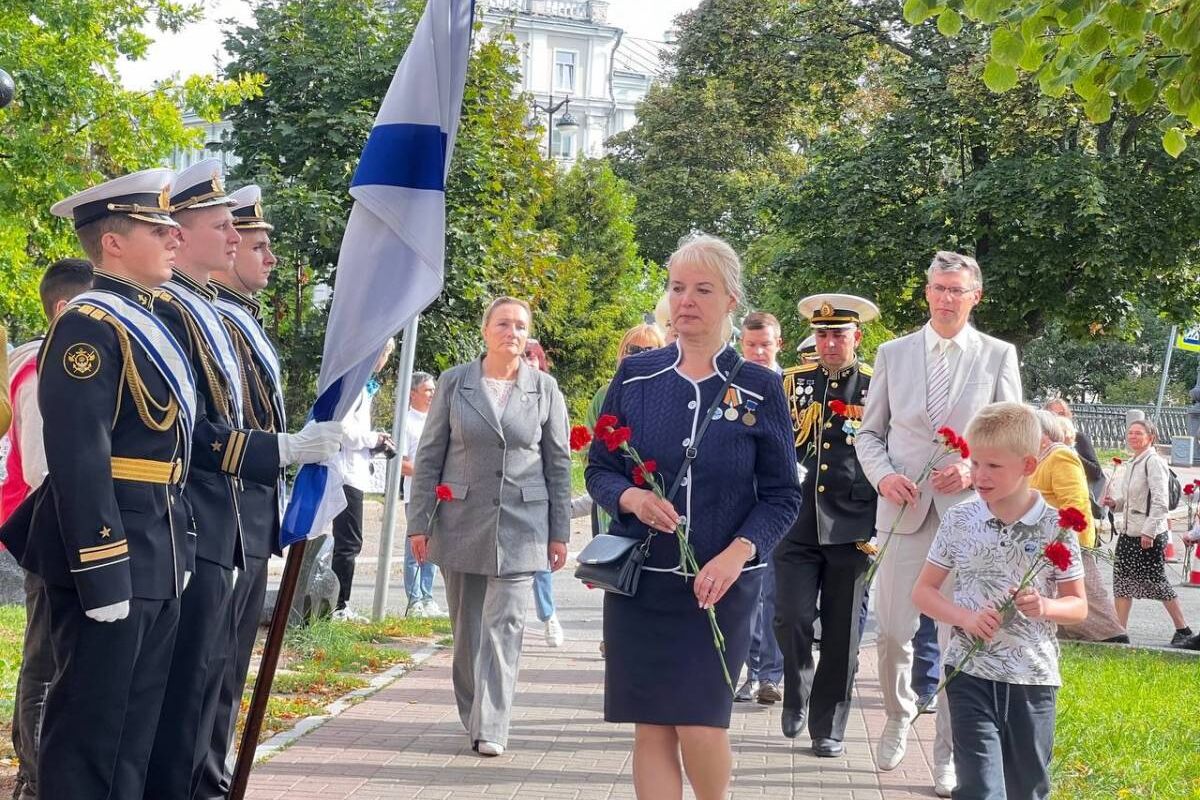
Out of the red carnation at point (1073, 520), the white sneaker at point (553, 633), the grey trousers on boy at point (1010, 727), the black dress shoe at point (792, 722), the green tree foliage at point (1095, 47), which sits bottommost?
the black dress shoe at point (792, 722)

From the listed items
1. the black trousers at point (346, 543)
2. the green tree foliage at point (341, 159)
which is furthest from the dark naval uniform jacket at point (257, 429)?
the green tree foliage at point (341, 159)

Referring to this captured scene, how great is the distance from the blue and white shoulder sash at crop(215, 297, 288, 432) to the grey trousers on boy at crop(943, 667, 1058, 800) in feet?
8.45

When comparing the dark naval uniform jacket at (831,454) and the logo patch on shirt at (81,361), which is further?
the dark naval uniform jacket at (831,454)

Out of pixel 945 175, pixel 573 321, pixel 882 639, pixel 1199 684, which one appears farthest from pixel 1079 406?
pixel 882 639

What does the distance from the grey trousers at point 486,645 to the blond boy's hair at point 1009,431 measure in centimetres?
312

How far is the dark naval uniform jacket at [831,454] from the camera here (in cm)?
788

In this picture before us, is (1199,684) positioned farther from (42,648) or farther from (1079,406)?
(1079,406)

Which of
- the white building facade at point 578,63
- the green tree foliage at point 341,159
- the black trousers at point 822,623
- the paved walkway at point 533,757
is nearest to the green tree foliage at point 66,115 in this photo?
the green tree foliage at point 341,159

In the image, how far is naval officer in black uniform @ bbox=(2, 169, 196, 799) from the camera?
439cm

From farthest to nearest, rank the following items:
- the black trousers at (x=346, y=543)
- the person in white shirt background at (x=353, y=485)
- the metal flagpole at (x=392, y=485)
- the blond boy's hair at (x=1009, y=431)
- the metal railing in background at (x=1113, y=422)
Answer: the metal railing in background at (x=1113, y=422) → the black trousers at (x=346, y=543) → the person in white shirt background at (x=353, y=485) → the metal flagpole at (x=392, y=485) → the blond boy's hair at (x=1009, y=431)

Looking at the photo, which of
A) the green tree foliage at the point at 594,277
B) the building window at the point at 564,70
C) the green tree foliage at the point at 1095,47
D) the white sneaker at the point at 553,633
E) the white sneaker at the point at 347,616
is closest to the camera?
the green tree foliage at the point at 1095,47

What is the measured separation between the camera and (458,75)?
5641 mm

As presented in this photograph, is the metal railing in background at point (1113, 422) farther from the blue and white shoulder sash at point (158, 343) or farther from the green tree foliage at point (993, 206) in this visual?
the blue and white shoulder sash at point (158, 343)

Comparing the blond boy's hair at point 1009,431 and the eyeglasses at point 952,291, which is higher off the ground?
the eyeglasses at point 952,291
